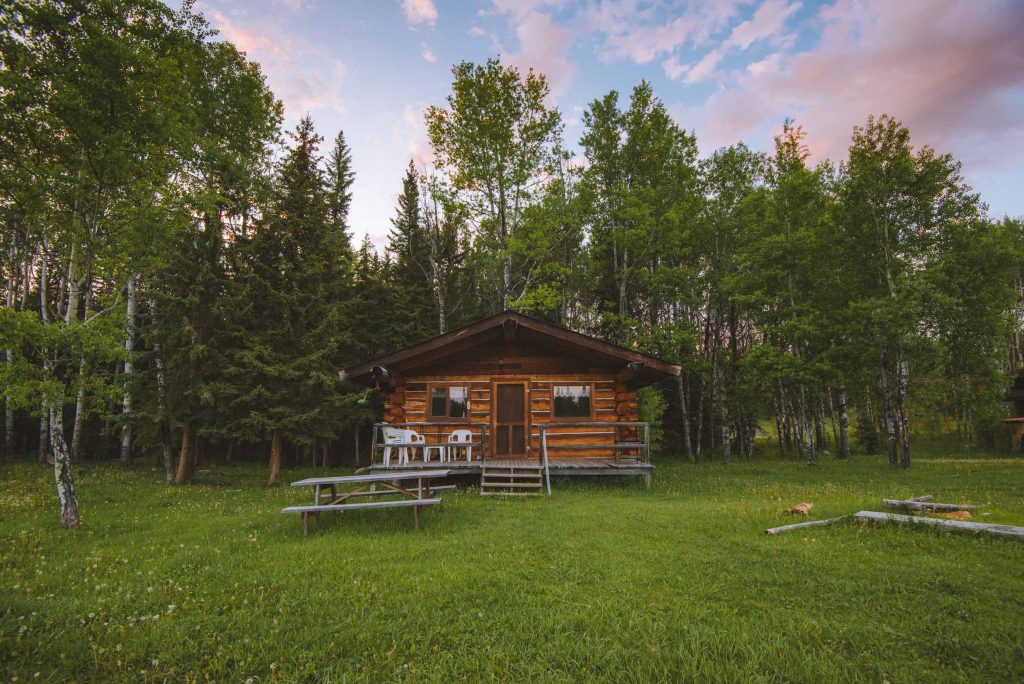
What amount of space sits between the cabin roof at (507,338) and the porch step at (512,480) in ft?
14.5

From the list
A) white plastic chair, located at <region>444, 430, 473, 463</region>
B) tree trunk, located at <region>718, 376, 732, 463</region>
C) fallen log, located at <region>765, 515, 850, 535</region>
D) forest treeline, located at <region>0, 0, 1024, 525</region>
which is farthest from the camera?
tree trunk, located at <region>718, 376, 732, 463</region>

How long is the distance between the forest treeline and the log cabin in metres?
3.62

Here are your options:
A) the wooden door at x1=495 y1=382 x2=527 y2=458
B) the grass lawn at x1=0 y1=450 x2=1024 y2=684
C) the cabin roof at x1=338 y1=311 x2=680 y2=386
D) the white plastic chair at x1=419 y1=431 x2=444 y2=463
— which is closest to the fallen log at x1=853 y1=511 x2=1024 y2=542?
the grass lawn at x1=0 y1=450 x2=1024 y2=684

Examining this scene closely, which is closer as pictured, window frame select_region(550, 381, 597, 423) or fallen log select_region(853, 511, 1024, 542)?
fallen log select_region(853, 511, 1024, 542)

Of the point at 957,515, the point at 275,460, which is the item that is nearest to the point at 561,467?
the point at 957,515

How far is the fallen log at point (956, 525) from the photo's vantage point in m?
6.18

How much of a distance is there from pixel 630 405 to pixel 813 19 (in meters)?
11.7

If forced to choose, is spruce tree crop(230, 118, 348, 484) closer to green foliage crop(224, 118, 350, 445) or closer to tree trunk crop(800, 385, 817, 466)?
green foliage crop(224, 118, 350, 445)

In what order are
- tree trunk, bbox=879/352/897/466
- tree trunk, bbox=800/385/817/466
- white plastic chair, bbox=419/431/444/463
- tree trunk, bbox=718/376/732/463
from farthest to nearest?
tree trunk, bbox=718/376/732/463 → tree trunk, bbox=879/352/897/466 → tree trunk, bbox=800/385/817/466 → white plastic chair, bbox=419/431/444/463

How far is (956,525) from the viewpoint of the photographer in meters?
6.67

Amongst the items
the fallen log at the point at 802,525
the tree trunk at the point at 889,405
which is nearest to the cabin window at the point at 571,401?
the fallen log at the point at 802,525

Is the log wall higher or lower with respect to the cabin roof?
lower

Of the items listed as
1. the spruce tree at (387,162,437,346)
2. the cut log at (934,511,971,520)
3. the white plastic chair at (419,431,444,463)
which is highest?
the spruce tree at (387,162,437,346)

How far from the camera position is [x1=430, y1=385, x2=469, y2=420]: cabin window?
16.3 meters
